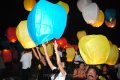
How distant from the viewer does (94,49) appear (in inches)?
182

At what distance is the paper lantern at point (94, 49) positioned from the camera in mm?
4621

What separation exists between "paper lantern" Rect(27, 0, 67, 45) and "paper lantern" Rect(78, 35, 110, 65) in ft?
2.25

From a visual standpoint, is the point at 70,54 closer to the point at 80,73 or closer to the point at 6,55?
the point at 80,73

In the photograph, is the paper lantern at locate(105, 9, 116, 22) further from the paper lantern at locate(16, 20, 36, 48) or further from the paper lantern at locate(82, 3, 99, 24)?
the paper lantern at locate(16, 20, 36, 48)

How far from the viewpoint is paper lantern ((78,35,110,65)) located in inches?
182

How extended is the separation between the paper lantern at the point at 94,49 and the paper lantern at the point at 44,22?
686 mm

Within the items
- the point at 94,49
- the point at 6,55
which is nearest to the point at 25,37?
the point at 94,49

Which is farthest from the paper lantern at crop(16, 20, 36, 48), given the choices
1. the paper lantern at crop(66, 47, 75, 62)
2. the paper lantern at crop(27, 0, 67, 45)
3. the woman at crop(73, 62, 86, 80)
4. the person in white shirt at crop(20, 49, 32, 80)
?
the paper lantern at crop(66, 47, 75, 62)

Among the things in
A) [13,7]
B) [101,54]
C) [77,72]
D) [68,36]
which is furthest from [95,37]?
[68,36]

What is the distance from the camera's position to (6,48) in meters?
11.8

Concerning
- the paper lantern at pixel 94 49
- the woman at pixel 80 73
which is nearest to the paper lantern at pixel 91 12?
the woman at pixel 80 73

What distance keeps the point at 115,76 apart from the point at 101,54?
495 centimetres

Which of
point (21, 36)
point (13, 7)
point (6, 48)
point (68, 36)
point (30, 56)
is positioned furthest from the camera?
point (68, 36)

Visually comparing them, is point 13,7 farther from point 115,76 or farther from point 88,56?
point 88,56
